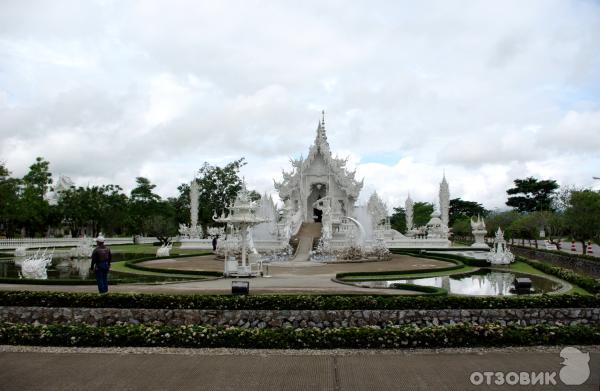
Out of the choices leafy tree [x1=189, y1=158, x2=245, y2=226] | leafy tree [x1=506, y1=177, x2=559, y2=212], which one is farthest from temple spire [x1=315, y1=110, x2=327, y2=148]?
leafy tree [x1=506, y1=177, x2=559, y2=212]

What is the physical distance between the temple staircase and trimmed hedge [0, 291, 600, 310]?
17671 millimetres

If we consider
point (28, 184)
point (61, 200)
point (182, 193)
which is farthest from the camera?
point (182, 193)

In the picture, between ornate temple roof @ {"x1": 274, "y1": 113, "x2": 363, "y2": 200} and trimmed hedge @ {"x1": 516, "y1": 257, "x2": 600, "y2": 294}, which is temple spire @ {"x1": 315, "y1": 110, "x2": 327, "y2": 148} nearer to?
ornate temple roof @ {"x1": 274, "y1": 113, "x2": 363, "y2": 200}

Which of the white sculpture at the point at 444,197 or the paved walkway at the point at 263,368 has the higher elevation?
the white sculpture at the point at 444,197

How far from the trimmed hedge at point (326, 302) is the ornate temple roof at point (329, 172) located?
32586 mm

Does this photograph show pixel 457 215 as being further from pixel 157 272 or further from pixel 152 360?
pixel 152 360

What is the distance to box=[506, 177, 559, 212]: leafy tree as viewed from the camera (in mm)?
74125

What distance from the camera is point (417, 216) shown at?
7962cm

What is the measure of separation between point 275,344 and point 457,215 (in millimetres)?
77301

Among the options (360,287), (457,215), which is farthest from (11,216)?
(457,215)

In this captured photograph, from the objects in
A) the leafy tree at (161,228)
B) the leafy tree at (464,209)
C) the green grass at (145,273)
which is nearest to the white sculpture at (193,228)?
the leafy tree at (161,228)

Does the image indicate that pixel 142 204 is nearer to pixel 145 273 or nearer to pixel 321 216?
pixel 321 216

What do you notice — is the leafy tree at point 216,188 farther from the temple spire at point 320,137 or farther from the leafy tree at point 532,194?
the leafy tree at point 532,194

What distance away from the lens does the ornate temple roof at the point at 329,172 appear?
4631 cm
